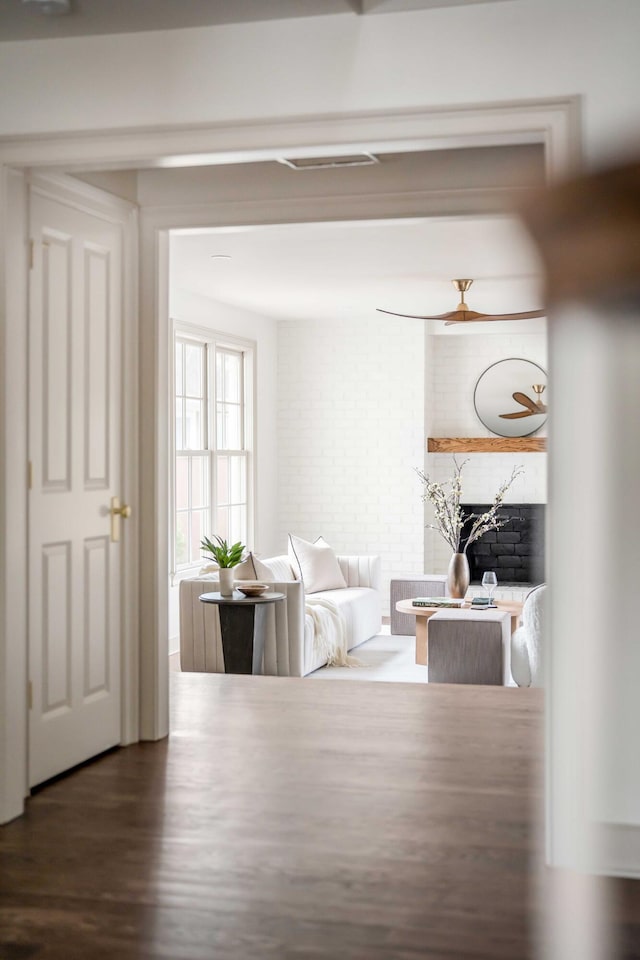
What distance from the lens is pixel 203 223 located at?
4402mm

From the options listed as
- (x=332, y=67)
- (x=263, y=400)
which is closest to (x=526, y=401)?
(x=263, y=400)

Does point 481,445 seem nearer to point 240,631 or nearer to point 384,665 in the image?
point 384,665

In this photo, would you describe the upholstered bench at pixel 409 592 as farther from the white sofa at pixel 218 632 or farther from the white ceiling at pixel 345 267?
the white ceiling at pixel 345 267

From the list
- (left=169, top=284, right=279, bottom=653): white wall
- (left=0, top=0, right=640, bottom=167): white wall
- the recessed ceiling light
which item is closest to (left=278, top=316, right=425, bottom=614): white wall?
(left=169, top=284, right=279, bottom=653): white wall

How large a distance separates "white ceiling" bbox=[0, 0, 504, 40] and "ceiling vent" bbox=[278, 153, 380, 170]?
113 cm

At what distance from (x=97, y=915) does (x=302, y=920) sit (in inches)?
21.6

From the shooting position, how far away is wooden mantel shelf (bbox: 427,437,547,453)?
32.9 ft

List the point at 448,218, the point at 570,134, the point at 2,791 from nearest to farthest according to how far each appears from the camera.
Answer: the point at 570,134
the point at 2,791
the point at 448,218

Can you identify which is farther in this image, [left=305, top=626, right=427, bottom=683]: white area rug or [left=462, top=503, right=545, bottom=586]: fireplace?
[left=462, top=503, right=545, bottom=586]: fireplace

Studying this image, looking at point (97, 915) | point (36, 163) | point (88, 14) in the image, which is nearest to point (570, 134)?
point (88, 14)

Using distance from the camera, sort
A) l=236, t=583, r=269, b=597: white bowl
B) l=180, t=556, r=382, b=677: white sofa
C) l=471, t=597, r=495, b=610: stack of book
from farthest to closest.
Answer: l=471, t=597, r=495, b=610: stack of book, l=180, t=556, r=382, b=677: white sofa, l=236, t=583, r=269, b=597: white bowl

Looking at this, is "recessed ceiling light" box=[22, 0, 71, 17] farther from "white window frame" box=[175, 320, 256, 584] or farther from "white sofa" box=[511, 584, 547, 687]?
"white window frame" box=[175, 320, 256, 584]

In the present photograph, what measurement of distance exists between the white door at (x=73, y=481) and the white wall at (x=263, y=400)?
439 cm

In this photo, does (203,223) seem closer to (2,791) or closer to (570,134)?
(570,134)
